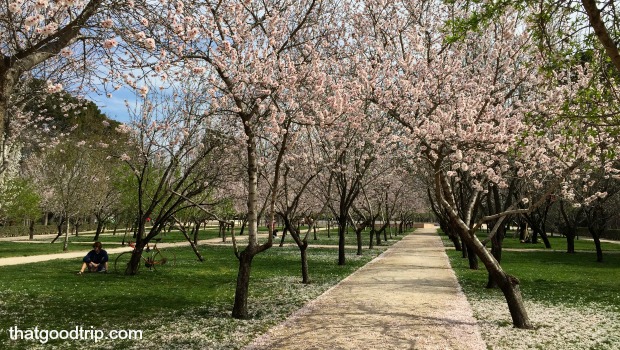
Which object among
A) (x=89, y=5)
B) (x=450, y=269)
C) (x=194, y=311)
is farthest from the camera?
(x=450, y=269)

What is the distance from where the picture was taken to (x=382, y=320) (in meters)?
9.66

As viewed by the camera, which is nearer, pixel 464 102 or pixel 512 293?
pixel 512 293

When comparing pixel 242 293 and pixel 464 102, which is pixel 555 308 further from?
pixel 242 293

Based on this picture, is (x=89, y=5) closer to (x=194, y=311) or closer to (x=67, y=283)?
(x=194, y=311)

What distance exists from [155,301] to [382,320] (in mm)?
6284

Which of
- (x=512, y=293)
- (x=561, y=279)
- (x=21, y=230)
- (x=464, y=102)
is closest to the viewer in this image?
(x=512, y=293)

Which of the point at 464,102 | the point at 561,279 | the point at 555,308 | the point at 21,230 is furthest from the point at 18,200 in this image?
the point at 561,279

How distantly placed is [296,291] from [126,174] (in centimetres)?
2671

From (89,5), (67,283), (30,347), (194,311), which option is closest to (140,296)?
(194,311)

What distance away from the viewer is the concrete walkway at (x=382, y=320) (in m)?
7.93

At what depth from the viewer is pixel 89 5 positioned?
6.41 metres

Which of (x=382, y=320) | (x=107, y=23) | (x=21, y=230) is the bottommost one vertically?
(x=382, y=320)

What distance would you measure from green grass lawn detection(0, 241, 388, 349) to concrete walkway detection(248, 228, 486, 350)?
0.64 m

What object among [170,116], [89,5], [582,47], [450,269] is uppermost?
[170,116]
